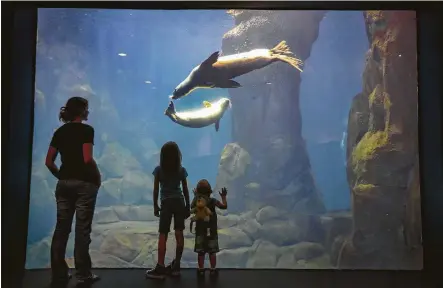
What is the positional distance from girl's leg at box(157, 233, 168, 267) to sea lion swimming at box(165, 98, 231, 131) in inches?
30.6

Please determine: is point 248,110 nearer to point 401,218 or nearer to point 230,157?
point 230,157

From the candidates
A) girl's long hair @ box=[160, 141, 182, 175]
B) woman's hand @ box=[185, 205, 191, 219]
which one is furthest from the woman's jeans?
woman's hand @ box=[185, 205, 191, 219]

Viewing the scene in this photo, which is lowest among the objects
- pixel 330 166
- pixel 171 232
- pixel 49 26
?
pixel 171 232

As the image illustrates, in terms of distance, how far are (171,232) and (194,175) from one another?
1.35 ft

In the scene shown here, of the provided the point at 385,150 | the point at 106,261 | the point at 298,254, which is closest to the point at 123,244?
the point at 106,261

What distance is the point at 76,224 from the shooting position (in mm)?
2535

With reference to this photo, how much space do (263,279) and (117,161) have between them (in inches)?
49.5

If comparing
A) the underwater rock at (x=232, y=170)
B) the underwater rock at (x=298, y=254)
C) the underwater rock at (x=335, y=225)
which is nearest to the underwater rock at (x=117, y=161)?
the underwater rock at (x=232, y=170)

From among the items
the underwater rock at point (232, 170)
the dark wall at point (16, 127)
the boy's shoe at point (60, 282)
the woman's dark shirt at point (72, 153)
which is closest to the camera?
the boy's shoe at point (60, 282)

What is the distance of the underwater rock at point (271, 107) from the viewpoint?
2.81 meters

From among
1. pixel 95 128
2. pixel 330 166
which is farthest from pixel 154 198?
pixel 330 166

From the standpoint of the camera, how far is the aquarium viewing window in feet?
9.04

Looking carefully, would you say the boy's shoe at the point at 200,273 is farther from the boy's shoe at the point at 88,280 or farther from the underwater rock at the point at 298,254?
the boy's shoe at the point at 88,280

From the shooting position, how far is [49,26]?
283cm
